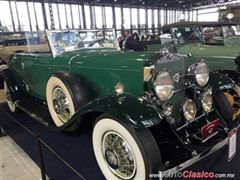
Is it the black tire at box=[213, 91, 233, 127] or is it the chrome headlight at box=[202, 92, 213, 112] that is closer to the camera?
the chrome headlight at box=[202, 92, 213, 112]

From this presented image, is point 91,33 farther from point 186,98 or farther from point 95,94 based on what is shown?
point 186,98

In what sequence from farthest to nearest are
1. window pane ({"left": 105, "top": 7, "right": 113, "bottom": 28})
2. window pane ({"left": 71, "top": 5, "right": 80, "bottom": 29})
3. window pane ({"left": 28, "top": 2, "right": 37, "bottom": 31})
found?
window pane ({"left": 105, "top": 7, "right": 113, "bottom": 28}) < window pane ({"left": 71, "top": 5, "right": 80, "bottom": 29}) < window pane ({"left": 28, "top": 2, "right": 37, "bottom": 31})

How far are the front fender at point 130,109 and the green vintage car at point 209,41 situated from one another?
287 cm

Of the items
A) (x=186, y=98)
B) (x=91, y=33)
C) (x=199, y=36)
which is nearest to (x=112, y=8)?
(x=199, y=36)

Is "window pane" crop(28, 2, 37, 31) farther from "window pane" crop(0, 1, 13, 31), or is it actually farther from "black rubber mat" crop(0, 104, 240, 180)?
"black rubber mat" crop(0, 104, 240, 180)

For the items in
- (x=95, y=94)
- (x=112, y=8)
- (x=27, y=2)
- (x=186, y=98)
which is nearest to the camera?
(x=186, y=98)

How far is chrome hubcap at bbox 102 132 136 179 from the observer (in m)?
1.74

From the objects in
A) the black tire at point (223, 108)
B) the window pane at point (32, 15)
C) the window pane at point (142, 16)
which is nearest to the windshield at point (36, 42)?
the black tire at point (223, 108)

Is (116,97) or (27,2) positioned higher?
(27,2)

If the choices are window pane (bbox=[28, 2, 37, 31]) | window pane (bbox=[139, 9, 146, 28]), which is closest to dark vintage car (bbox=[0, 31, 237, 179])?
window pane (bbox=[28, 2, 37, 31])

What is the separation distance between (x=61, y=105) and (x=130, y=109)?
1.22 meters

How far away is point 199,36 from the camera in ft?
16.7

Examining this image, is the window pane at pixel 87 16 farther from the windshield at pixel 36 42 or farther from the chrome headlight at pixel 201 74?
the chrome headlight at pixel 201 74

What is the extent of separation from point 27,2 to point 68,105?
15.0 m
